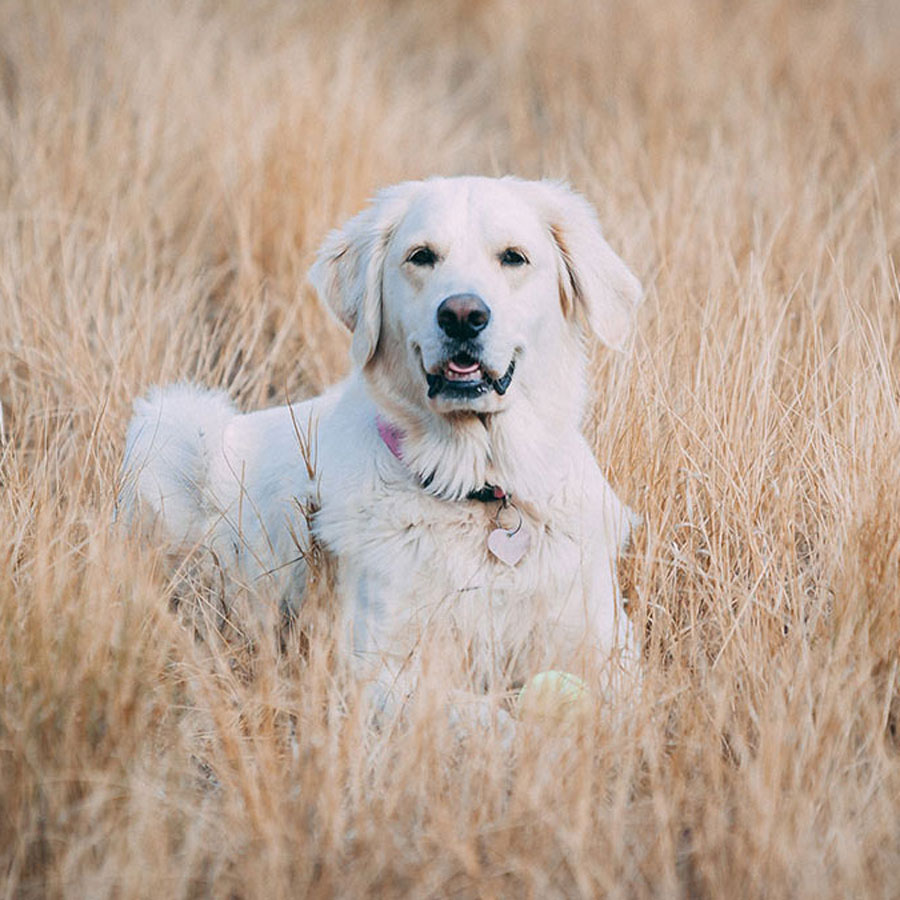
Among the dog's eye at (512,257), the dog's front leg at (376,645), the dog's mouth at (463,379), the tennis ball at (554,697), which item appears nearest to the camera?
the tennis ball at (554,697)

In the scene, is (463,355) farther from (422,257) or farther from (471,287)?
(422,257)

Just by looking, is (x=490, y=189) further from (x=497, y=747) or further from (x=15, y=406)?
(x=15, y=406)

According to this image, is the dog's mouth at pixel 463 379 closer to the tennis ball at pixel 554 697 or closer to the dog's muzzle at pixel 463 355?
the dog's muzzle at pixel 463 355

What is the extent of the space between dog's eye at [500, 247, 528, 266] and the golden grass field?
657 mm

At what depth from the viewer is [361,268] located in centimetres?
312

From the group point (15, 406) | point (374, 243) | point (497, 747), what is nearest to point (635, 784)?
point (497, 747)

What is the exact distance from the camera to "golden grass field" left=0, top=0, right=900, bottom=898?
208 centimetres

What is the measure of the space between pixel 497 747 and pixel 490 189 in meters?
1.33

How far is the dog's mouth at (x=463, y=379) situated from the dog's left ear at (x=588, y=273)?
0.36 m

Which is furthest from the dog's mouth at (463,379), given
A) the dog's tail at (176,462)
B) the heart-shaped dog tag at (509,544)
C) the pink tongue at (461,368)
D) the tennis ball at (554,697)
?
the dog's tail at (176,462)

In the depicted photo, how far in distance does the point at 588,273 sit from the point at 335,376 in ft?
5.15

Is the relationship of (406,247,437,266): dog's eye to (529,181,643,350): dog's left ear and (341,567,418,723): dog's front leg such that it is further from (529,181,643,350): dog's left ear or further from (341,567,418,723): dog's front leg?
→ (341,567,418,723): dog's front leg

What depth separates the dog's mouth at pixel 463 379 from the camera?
277 cm

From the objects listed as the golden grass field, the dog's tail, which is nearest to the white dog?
the golden grass field
